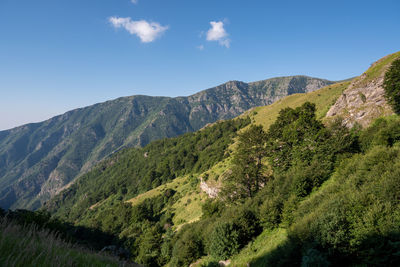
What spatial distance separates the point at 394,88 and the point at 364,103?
5434 millimetres

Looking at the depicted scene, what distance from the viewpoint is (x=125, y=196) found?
11900 cm

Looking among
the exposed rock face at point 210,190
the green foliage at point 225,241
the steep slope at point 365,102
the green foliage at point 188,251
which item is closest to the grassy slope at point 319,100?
the steep slope at point 365,102

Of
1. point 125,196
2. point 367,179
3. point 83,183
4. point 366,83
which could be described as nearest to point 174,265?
point 367,179

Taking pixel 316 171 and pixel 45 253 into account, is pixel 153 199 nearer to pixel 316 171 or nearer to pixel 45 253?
pixel 316 171

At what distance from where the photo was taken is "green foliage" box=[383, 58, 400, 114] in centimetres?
2448

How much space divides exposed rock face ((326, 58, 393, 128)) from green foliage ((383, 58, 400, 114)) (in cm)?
141

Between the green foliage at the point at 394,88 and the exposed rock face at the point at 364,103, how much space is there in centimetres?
141

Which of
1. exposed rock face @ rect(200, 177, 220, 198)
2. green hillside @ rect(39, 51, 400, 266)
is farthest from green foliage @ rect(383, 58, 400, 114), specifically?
exposed rock face @ rect(200, 177, 220, 198)

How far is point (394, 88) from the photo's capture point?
2539 cm

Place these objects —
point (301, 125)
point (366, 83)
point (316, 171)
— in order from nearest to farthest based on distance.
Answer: point (316, 171) → point (301, 125) → point (366, 83)

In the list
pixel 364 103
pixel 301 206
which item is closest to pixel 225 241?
pixel 301 206

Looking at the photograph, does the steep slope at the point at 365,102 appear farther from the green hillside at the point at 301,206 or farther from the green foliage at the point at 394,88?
the green hillside at the point at 301,206

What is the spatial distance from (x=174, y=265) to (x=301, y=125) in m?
29.3

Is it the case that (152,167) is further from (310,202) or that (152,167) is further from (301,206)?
(310,202)
